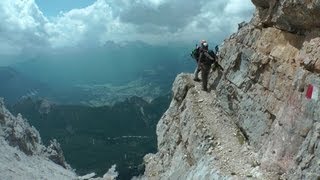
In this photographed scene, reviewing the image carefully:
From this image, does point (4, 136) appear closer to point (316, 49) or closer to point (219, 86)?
point (219, 86)

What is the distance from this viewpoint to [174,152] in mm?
45875

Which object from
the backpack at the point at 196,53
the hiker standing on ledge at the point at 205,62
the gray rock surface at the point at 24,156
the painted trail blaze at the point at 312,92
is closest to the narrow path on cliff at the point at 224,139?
the hiker standing on ledge at the point at 205,62

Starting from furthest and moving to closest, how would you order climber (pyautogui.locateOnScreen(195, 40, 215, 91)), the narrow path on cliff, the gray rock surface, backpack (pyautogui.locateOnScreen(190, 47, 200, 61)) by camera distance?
the gray rock surface → backpack (pyautogui.locateOnScreen(190, 47, 200, 61)) → climber (pyautogui.locateOnScreen(195, 40, 215, 91)) → the narrow path on cliff

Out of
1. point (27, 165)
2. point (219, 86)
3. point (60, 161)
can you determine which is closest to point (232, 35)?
point (219, 86)

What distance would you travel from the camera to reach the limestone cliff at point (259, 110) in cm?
2712

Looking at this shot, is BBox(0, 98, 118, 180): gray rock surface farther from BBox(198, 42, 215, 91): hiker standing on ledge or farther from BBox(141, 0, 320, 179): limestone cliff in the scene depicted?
BBox(141, 0, 320, 179): limestone cliff

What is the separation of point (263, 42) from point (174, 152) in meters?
14.8

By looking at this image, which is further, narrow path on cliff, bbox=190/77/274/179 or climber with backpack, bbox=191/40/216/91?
climber with backpack, bbox=191/40/216/91

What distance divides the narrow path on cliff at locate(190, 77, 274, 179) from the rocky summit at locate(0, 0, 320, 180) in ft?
0.23

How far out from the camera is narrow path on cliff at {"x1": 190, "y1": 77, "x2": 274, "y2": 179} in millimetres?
30516

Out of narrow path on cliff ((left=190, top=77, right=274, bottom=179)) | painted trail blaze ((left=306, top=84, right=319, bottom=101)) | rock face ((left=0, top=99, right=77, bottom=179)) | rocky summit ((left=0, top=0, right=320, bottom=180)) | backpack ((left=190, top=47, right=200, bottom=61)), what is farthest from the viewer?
rock face ((left=0, top=99, right=77, bottom=179))

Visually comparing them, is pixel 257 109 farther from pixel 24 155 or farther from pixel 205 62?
pixel 24 155

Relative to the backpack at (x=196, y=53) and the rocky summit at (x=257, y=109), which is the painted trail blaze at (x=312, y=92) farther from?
the backpack at (x=196, y=53)

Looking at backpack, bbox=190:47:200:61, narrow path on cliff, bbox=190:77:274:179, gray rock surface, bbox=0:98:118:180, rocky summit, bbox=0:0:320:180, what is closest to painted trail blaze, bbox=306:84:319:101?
rocky summit, bbox=0:0:320:180
